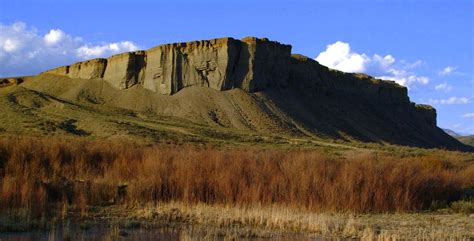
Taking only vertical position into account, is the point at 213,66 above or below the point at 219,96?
above

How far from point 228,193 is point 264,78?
67.2m

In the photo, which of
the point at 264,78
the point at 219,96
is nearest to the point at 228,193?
the point at 219,96

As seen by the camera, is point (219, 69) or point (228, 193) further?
point (219, 69)

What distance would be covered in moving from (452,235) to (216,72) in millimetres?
68975

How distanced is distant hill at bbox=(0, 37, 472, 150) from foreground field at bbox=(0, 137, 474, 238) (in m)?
37.7

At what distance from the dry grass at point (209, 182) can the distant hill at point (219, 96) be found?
1486 inches

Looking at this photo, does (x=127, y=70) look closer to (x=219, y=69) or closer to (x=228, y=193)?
(x=219, y=69)

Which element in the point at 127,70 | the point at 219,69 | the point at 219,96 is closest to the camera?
the point at 219,96

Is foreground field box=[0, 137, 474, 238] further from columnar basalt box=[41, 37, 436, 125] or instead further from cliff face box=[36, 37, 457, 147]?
columnar basalt box=[41, 37, 436, 125]

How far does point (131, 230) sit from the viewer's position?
394 inches

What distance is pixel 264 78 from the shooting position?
3167 inches

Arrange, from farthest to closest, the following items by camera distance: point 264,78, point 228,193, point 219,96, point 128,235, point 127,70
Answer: point 127,70, point 264,78, point 219,96, point 228,193, point 128,235

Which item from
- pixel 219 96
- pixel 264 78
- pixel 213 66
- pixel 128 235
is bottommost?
pixel 128 235

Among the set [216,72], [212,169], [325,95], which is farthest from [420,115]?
[212,169]
